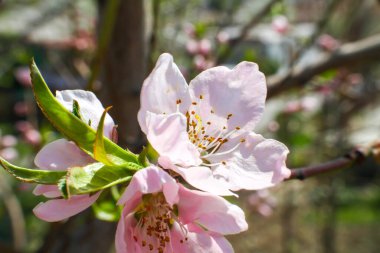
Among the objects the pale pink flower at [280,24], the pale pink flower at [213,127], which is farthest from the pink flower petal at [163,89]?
the pale pink flower at [280,24]

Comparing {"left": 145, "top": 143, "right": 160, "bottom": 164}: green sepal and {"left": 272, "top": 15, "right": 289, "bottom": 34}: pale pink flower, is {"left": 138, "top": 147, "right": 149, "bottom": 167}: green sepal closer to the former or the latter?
{"left": 145, "top": 143, "right": 160, "bottom": 164}: green sepal

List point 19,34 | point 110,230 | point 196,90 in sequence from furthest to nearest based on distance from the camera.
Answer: point 19,34, point 110,230, point 196,90

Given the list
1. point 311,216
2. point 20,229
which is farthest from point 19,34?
point 311,216

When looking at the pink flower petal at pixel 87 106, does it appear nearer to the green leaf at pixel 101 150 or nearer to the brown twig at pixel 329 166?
the green leaf at pixel 101 150

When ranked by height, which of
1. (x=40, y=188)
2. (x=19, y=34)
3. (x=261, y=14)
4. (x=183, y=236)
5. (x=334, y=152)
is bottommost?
(x=334, y=152)

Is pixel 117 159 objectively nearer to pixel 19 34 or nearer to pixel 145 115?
pixel 145 115

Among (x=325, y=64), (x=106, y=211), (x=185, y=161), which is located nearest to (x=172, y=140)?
(x=185, y=161)
